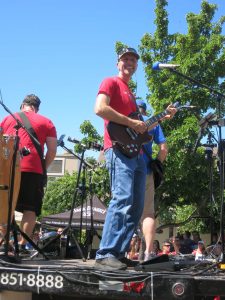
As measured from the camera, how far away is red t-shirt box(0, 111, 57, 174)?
478cm

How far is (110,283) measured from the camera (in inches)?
117

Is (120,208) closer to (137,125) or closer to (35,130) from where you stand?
(137,125)

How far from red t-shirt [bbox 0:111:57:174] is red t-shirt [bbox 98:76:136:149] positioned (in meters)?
1.16

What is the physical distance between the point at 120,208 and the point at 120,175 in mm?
267

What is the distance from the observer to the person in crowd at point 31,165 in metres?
4.74

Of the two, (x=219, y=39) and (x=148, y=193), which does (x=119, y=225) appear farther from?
(x=219, y=39)

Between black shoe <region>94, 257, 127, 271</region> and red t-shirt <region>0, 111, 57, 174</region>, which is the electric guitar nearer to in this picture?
black shoe <region>94, 257, 127, 271</region>

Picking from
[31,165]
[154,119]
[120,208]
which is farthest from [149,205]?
[120,208]

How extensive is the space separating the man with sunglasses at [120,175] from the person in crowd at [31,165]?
3.80 ft

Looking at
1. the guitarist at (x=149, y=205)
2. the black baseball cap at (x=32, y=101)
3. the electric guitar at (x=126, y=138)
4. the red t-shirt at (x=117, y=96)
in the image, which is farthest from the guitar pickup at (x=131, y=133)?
the black baseball cap at (x=32, y=101)

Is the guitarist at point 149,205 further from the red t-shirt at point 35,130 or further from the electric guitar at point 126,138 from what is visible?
the red t-shirt at point 35,130

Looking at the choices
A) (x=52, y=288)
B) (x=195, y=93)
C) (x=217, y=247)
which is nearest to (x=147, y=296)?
(x=52, y=288)

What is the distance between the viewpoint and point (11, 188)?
11.8 feet

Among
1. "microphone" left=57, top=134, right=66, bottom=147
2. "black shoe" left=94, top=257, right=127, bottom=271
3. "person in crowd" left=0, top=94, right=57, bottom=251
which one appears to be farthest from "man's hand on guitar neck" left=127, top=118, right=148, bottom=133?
"microphone" left=57, top=134, right=66, bottom=147
